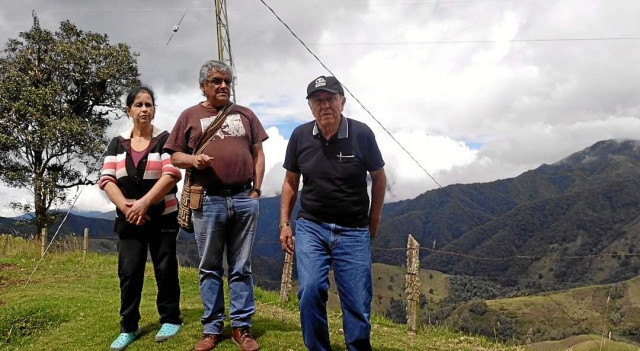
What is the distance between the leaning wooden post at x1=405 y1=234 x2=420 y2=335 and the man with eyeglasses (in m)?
5.85

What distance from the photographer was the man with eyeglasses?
479 centimetres

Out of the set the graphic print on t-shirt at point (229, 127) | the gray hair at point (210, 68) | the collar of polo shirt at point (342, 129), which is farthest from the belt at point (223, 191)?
the gray hair at point (210, 68)

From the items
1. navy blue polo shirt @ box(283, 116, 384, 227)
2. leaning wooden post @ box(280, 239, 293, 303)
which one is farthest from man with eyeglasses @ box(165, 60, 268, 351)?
leaning wooden post @ box(280, 239, 293, 303)

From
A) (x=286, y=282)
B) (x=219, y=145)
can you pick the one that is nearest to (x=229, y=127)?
(x=219, y=145)

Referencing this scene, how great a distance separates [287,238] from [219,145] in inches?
45.6

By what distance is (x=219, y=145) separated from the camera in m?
4.80

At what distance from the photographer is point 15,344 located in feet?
23.6

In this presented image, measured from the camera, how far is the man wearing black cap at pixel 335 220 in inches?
163

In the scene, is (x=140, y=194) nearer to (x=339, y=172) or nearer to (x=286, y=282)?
(x=339, y=172)

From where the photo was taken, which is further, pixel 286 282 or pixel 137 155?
pixel 286 282

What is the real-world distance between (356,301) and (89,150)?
2285 centimetres

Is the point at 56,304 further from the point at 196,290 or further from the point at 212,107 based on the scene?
the point at 212,107

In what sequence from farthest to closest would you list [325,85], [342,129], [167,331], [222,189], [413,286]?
[413,286]
[167,331]
[222,189]
[342,129]
[325,85]

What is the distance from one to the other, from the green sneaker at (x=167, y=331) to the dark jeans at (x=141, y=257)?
1.17 feet
